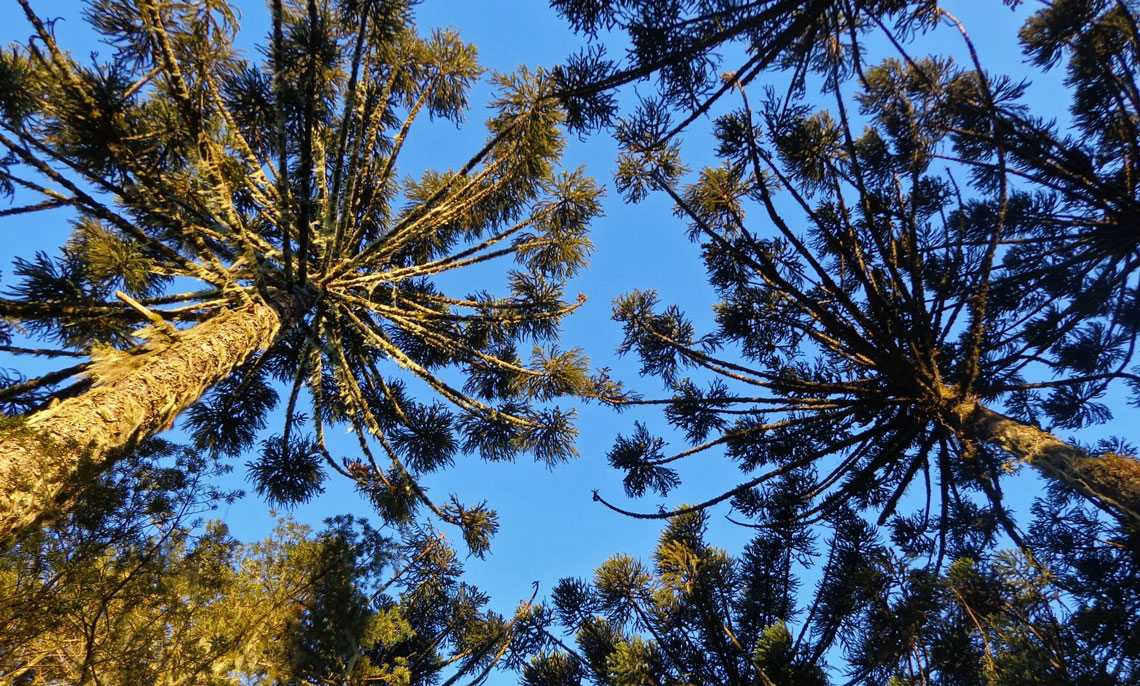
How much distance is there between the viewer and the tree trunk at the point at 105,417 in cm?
206

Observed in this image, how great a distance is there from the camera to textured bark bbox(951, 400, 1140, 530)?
3.11 meters

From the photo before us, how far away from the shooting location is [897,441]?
16.7ft

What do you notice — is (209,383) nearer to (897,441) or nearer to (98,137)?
(98,137)

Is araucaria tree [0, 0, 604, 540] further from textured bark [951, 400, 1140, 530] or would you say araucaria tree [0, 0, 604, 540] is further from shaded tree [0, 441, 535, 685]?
textured bark [951, 400, 1140, 530]

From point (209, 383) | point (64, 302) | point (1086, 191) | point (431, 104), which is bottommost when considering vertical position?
point (209, 383)

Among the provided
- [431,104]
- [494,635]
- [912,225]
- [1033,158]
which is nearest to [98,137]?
[431,104]

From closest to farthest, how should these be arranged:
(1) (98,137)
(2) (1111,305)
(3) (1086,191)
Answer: (1) (98,137) < (3) (1086,191) < (2) (1111,305)

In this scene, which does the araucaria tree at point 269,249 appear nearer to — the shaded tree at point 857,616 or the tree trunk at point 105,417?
the tree trunk at point 105,417

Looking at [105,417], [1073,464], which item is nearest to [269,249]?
[105,417]

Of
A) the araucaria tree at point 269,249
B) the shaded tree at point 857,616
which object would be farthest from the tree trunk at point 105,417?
the shaded tree at point 857,616

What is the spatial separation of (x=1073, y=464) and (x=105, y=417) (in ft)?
17.3

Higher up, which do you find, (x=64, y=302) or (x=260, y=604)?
(x=64, y=302)

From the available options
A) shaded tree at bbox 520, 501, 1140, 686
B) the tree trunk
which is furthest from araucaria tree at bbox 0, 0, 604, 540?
shaded tree at bbox 520, 501, 1140, 686

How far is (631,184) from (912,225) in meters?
2.78
